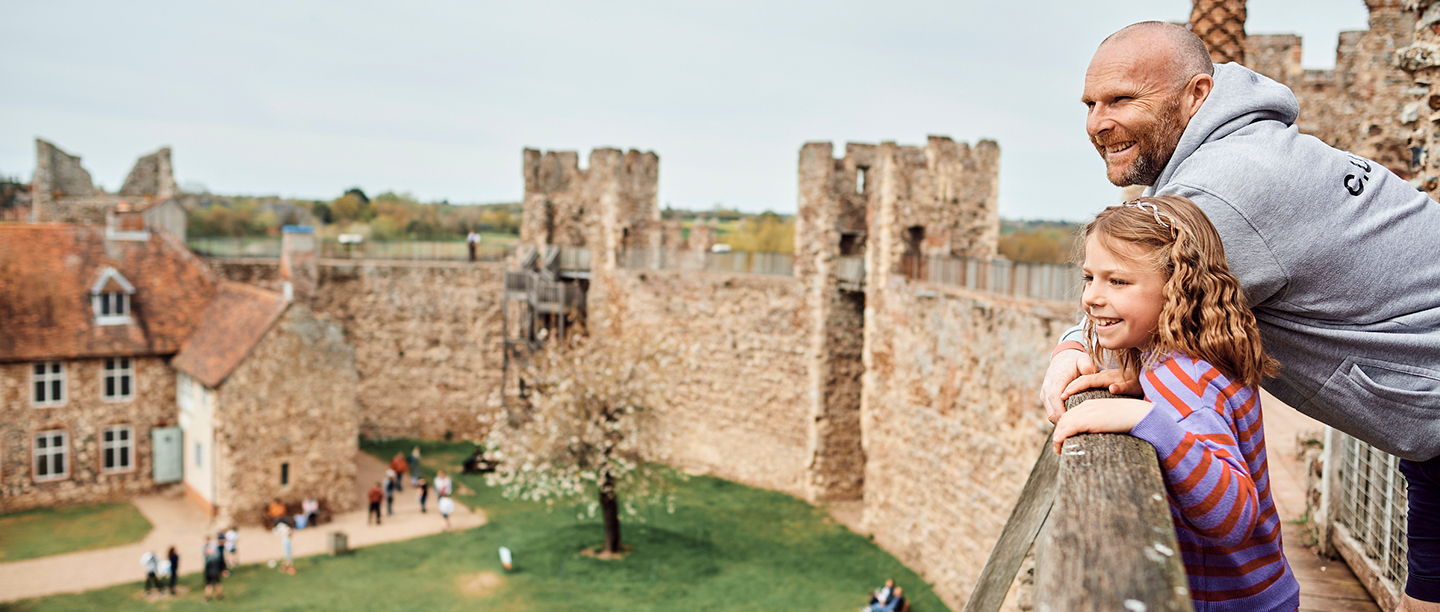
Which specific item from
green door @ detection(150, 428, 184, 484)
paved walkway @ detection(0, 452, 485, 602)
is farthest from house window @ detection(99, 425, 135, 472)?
paved walkway @ detection(0, 452, 485, 602)

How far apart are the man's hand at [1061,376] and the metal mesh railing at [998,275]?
6.91 meters

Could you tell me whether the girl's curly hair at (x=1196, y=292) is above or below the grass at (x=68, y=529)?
above

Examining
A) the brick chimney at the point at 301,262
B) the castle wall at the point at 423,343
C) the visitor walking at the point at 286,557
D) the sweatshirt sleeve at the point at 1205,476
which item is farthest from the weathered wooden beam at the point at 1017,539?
the castle wall at the point at 423,343

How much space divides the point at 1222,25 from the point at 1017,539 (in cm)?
572

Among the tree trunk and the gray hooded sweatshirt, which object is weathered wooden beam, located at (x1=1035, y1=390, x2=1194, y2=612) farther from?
the tree trunk

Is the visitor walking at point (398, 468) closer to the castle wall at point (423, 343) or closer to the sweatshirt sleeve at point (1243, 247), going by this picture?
the castle wall at point (423, 343)

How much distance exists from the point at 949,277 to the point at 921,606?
16.4 ft

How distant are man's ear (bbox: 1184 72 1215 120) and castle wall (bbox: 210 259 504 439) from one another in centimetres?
2519

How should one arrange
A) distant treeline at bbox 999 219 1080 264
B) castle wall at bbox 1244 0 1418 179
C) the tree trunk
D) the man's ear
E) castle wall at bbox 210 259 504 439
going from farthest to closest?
distant treeline at bbox 999 219 1080 264, castle wall at bbox 210 259 504 439, the tree trunk, castle wall at bbox 1244 0 1418 179, the man's ear

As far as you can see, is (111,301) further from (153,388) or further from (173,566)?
(173,566)

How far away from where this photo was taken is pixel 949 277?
1424 cm

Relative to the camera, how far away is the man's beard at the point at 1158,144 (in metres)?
2.09

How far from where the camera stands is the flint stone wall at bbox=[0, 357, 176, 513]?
63.6ft

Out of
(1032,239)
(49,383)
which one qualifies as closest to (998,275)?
(49,383)
